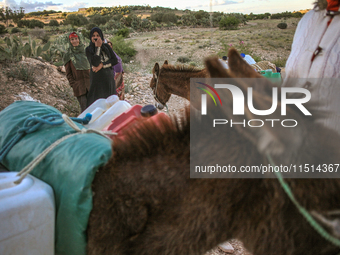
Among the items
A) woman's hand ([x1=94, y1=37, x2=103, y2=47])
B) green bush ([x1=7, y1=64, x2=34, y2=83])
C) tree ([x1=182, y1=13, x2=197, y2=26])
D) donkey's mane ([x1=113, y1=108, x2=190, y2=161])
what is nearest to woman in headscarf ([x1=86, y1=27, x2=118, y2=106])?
woman's hand ([x1=94, y1=37, x2=103, y2=47])

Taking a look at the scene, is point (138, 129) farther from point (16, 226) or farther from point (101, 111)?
point (101, 111)

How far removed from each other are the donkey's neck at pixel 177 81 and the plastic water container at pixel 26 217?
11.7 ft

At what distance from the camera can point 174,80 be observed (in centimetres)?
457

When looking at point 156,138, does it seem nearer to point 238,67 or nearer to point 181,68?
point 238,67

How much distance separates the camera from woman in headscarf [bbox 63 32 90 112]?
5340 mm

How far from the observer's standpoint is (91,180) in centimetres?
90

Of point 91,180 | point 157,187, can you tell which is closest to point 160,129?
point 157,187

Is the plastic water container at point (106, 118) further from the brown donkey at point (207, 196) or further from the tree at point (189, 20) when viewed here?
the tree at point (189, 20)

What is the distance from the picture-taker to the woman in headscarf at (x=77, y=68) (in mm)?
5340

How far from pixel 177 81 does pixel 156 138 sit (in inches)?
147

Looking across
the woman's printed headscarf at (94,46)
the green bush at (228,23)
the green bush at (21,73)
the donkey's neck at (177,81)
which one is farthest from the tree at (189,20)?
the donkey's neck at (177,81)

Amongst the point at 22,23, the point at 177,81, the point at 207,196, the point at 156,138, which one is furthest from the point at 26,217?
the point at 22,23

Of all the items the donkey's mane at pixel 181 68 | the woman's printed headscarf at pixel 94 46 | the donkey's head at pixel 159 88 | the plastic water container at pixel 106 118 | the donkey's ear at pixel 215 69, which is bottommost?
the donkey's head at pixel 159 88

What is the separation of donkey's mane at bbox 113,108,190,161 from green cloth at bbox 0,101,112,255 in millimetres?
83
